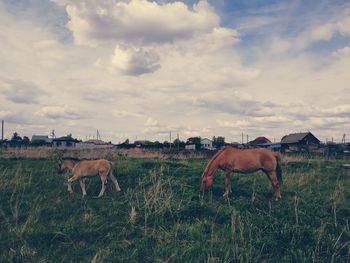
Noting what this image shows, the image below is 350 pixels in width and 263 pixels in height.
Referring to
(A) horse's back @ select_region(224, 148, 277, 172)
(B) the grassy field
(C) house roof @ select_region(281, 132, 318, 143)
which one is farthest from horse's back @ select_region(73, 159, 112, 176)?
(C) house roof @ select_region(281, 132, 318, 143)

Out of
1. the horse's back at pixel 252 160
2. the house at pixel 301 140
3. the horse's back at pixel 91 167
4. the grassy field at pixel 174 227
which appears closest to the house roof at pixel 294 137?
the house at pixel 301 140

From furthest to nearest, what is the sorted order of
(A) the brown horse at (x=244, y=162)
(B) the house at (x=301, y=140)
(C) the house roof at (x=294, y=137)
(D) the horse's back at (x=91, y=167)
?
(C) the house roof at (x=294, y=137)
(B) the house at (x=301, y=140)
(D) the horse's back at (x=91, y=167)
(A) the brown horse at (x=244, y=162)

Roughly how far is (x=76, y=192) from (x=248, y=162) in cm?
588

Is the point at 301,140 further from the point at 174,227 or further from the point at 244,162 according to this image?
the point at 174,227

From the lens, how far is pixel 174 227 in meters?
6.89

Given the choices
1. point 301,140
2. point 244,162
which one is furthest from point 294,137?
point 244,162

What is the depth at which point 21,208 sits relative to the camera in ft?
28.1

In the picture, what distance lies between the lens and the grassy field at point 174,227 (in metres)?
5.86

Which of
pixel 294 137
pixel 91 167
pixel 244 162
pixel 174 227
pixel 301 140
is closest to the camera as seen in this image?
pixel 174 227

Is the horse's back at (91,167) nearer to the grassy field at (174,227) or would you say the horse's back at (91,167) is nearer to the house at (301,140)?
the grassy field at (174,227)

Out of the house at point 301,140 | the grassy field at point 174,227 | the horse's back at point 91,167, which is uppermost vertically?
the house at point 301,140

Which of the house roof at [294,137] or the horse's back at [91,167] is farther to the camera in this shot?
the house roof at [294,137]

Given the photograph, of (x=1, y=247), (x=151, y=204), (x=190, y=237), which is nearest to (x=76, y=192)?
(x=151, y=204)

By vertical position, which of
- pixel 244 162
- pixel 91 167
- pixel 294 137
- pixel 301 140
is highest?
pixel 294 137
